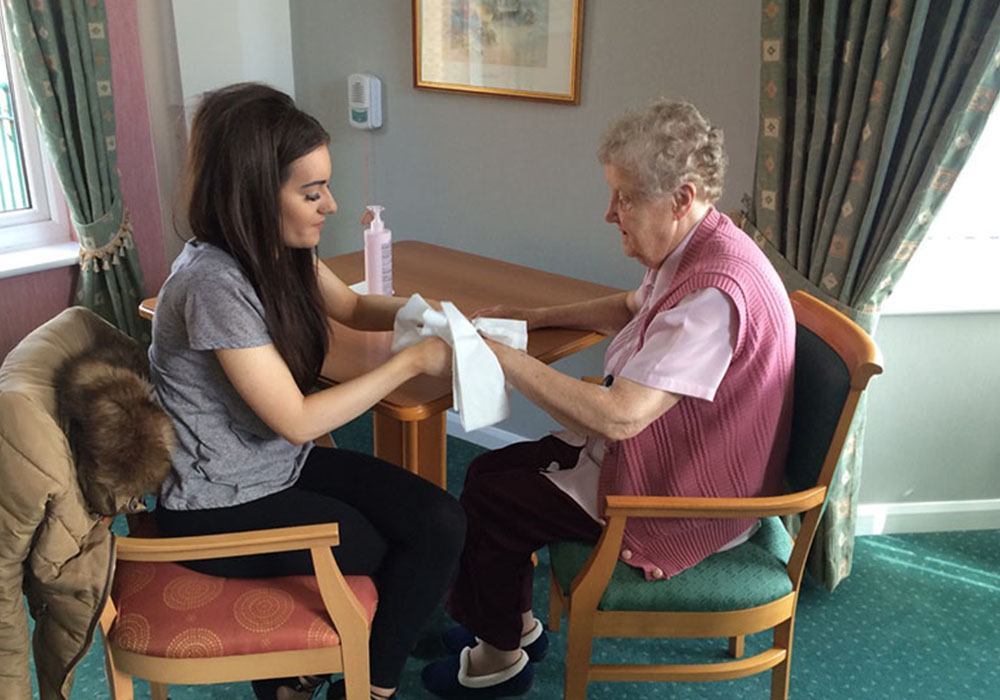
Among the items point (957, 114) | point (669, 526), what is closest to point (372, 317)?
point (669, 526)

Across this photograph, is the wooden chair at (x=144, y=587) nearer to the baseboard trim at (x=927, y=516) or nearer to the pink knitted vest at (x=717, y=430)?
the pink knitted vest at (x=717, y=430)

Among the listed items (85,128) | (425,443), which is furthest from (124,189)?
(425,443)

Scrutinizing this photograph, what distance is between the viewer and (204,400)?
1539 mm

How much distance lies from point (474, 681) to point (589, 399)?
0.80 m

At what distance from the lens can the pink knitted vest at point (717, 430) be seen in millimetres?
1518

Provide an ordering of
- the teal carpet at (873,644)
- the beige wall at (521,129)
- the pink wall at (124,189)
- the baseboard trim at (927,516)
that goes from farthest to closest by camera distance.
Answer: the pink wall at (124,189), the baseboard trim at (927,516), the beige wall at (521,129), the teal carpet at (873,644)

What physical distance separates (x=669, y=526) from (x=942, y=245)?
4.79 feet

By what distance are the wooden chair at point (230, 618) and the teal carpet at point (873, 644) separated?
22.5 inches

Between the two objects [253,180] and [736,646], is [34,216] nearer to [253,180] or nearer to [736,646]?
[253,180]

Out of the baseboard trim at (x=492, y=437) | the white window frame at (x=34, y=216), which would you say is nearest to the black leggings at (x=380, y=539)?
the baseboard trim at (x=492, y=437)

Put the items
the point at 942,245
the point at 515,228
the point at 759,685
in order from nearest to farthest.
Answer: the point at 759,685, the point at 942,245, the point at 515,228

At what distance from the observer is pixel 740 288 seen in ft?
4.87

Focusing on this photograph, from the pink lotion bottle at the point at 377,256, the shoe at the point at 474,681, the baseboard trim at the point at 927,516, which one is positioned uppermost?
the pink lotion bottle at the point at 377,256

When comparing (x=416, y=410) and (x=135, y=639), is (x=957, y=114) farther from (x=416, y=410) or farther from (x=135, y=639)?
(x=135, y=639)
